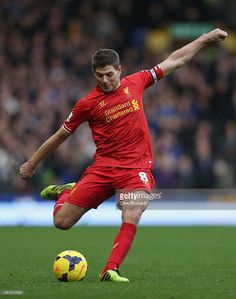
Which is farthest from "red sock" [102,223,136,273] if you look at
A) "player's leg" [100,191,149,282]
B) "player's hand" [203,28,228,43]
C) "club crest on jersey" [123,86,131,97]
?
"player's hand" [203,28,228,43]

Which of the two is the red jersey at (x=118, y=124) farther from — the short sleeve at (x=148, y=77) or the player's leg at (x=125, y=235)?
the player's leg at (x=125, y=235)

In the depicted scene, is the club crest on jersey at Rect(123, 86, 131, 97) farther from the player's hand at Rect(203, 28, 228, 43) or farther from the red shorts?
the player's hand at Rect(203, 28, 228, 43)

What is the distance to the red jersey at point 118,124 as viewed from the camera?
9391 mm

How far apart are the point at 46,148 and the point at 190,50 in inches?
66.6

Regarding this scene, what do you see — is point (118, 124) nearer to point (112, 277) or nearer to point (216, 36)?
point (216, 36)

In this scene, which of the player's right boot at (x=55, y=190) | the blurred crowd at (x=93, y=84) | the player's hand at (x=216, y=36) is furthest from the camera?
the blurred crowd at (x=93, y=84)

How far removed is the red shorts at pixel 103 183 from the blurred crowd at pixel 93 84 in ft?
33.2

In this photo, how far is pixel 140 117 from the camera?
9469 millimetres

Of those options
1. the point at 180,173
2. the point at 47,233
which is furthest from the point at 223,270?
the point at 180,173

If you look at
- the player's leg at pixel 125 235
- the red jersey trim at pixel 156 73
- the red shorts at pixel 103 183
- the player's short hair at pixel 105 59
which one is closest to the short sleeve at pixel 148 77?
the red jersey trim at pixel 156 73

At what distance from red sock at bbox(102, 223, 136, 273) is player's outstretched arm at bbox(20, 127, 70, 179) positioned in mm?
1049

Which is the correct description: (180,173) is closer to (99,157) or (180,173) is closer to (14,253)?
(14,253)

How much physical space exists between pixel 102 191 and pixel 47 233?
26.9ft

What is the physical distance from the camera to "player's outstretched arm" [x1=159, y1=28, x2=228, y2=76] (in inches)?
373
